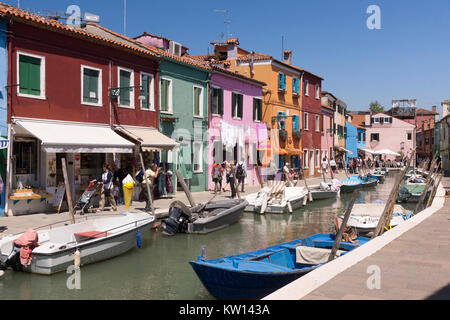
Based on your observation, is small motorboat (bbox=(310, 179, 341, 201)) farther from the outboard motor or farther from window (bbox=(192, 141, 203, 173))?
the outboard motor

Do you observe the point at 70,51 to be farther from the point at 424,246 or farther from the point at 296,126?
the point at 296,126

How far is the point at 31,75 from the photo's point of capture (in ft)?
48.4

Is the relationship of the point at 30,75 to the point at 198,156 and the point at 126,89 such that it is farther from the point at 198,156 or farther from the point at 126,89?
the point at 198,156

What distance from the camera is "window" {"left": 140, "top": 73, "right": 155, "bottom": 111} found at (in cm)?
1958

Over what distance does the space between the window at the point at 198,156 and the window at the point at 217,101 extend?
89.3 inches

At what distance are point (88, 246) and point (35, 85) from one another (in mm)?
7197

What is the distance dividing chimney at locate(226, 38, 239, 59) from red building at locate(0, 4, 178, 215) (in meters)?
13.1

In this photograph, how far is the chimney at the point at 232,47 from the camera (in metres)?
31.4

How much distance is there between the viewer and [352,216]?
1477 centimetres

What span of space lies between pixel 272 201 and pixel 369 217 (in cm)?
554

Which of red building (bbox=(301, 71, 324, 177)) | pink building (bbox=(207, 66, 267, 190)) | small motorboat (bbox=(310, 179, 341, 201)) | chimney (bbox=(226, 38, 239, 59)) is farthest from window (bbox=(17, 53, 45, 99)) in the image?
red building (bbox=(301, 71, 324, 177))

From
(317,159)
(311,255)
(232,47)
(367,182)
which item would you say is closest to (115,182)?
(311,255)

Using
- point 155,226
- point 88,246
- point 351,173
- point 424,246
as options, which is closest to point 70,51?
point 155,226

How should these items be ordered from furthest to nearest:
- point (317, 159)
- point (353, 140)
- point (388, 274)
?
1. point (353, 140)
2. point (317, 159)
3. point (388, 274)
